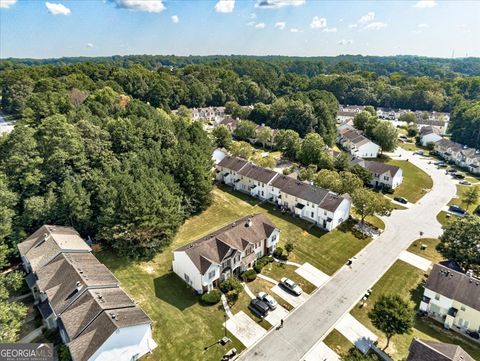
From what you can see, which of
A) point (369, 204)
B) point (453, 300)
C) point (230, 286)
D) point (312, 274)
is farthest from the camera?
point (369, 204)

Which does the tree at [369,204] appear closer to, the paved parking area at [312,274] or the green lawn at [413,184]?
the paved parking area at [312,274]

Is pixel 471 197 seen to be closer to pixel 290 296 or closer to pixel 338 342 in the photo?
pixel 290 296

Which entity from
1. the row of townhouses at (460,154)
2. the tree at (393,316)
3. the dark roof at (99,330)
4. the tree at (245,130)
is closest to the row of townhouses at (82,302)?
the dark roof at (99,330)

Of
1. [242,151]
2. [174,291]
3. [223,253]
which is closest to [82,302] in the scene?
[174,291]

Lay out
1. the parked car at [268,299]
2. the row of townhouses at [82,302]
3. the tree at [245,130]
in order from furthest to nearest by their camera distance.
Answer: the tree at [245,130] < the parked car at [268,299] < the row of townhouses at [82,302]

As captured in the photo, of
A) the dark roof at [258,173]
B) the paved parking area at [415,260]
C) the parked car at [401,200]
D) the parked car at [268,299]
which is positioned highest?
the dark roof at [258,173]

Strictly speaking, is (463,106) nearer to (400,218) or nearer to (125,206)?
(400,218)
